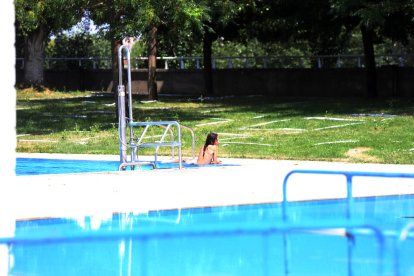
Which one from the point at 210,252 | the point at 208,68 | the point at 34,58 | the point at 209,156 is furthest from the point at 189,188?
the point at 34,58

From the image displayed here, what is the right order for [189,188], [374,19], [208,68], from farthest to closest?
[208,68], [374,19], [189,188]

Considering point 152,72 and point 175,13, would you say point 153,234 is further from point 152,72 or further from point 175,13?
point 152,72

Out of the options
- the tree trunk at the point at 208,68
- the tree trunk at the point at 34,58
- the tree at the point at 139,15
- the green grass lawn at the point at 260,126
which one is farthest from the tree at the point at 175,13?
the tree trunk at the point at 34,58

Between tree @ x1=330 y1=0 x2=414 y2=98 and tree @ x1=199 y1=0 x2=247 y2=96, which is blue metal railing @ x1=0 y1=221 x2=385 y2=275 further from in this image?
tree @ x1=199 y1=0 x2=247 y2=96

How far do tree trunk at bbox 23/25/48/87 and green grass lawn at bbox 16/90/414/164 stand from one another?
30.7 feet

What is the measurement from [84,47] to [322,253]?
1541 inches

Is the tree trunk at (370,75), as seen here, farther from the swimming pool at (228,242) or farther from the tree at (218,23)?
the swimming pool at (228,242)

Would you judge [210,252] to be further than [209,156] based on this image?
No

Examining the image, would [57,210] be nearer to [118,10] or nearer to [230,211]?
[230,211]

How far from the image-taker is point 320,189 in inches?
541

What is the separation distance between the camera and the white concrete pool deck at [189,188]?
13.5 meters

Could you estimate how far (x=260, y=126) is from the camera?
2262 centimetres

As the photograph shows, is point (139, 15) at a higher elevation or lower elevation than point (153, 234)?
higher

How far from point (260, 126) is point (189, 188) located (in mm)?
8700
